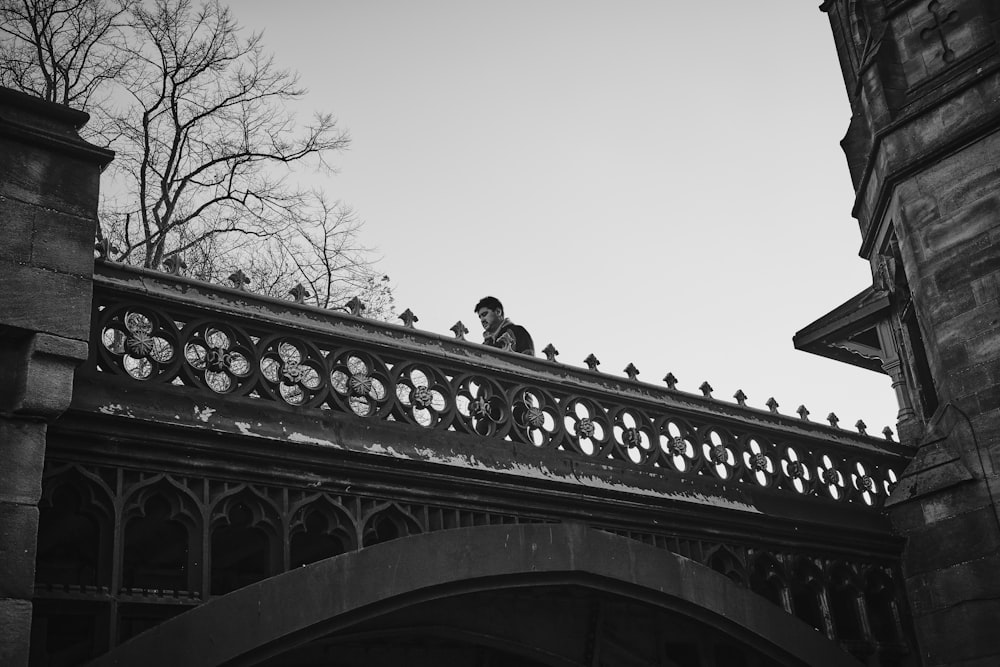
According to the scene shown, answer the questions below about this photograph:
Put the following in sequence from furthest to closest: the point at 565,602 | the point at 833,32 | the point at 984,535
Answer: the point at 833,32 < the point at 984,535 < the point at 565,602

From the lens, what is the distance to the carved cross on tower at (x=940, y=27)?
10.0 metres

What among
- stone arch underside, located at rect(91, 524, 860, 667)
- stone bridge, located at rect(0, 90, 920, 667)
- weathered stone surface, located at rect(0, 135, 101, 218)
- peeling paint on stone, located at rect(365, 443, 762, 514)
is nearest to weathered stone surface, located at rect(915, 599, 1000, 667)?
stone bridge, located at rect(0, 90, 920, 667)

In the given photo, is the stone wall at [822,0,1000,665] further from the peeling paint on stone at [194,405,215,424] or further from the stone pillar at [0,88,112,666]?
the stone pillar at [0,88,112,666]

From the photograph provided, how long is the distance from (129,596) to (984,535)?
6.34 meters

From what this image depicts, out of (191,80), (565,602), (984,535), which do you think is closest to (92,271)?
(565,602)

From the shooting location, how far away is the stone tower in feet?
28.7

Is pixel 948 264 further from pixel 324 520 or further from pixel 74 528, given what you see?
pixel 74 528

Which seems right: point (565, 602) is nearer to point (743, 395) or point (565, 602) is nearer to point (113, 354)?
point (743, 395)

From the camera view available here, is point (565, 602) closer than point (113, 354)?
No

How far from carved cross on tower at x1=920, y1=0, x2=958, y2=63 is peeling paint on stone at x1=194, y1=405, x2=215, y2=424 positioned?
7263mm

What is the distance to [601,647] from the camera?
26.9 ft

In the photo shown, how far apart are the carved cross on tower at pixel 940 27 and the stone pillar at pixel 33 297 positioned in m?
7.36

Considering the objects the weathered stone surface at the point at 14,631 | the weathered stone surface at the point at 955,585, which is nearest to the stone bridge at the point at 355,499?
the weathered stone surface at the point at 14,631

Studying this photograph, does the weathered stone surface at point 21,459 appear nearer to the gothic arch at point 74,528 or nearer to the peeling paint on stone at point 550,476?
the gothic arch at point 74,528
